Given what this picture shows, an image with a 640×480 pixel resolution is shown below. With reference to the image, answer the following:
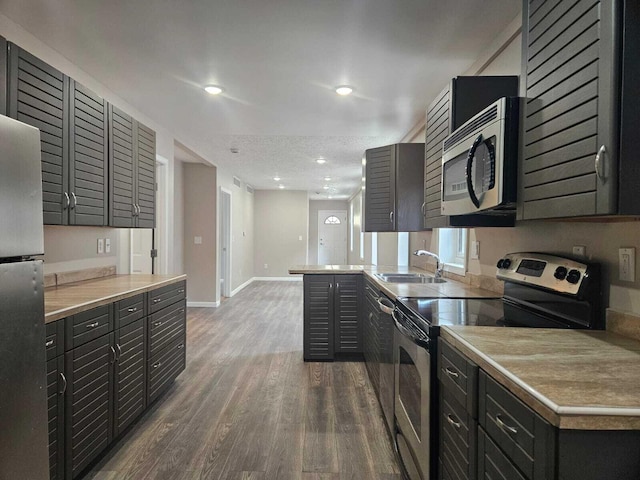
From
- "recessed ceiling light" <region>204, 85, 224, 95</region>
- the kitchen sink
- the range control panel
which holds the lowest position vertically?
the kitchen sink

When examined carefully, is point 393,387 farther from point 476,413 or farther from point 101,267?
point 101,267

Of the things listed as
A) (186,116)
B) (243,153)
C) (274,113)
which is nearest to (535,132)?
(274,113)

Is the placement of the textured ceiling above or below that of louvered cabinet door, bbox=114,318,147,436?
above

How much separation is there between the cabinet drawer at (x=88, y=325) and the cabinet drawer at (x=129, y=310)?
0.08m

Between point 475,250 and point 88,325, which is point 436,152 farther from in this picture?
point 88,325

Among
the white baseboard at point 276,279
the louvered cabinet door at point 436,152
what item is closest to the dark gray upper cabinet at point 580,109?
the louvered cabinet door at point 436,152

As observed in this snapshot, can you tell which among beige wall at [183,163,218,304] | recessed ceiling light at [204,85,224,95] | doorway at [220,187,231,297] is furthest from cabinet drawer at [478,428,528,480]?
doorway at [220,187,231,297]

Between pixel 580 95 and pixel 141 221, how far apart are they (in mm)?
2792

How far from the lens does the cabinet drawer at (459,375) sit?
1090 mm

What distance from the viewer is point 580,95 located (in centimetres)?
104

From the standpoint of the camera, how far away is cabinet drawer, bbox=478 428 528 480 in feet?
2.94

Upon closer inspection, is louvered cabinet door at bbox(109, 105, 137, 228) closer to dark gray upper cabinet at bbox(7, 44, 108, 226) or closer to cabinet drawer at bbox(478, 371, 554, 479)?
dark gray upper cabinet at bbox(7, 44, 108, 226)

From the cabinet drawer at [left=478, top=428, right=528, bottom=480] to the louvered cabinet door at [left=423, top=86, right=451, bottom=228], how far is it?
1368mm

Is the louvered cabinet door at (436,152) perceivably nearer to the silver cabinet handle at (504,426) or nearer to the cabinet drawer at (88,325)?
the silver cabinet handle at (504,426)
